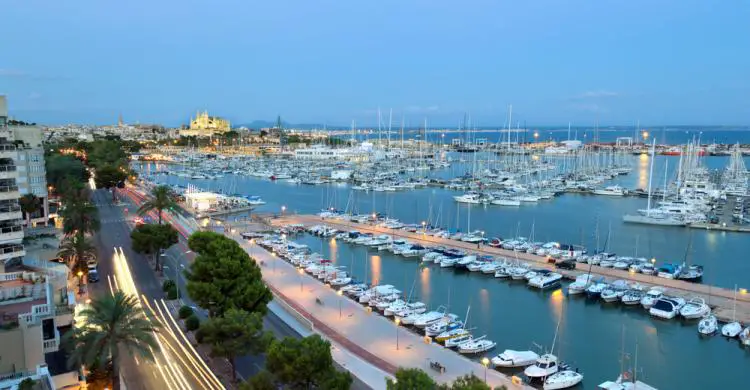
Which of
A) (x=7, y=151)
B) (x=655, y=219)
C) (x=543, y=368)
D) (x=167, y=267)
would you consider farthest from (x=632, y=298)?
(x=7, y=151)

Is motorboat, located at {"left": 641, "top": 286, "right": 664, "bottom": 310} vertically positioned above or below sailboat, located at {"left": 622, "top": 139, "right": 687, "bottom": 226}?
below

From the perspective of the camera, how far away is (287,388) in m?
17.2

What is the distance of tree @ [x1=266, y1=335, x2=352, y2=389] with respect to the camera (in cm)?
1666

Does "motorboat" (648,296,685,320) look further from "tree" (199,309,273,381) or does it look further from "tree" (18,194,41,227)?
"tree" (18,194,41,227)

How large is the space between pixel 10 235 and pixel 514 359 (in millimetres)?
24527

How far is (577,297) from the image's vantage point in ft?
116

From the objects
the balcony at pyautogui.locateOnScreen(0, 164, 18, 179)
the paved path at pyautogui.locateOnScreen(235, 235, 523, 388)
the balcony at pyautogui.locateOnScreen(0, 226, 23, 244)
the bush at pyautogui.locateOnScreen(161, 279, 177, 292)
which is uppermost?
the balcony at pyautogui.locateOnScreen(0, 164, 18, 179)

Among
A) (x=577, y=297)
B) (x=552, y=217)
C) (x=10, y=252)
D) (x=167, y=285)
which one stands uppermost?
(x=10, y=252)

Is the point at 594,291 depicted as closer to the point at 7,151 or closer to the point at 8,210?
the point at 8,210

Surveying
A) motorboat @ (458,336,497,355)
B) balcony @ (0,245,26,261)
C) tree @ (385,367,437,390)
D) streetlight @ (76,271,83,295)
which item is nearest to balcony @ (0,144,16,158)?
balcony @ (0,245,26,261)

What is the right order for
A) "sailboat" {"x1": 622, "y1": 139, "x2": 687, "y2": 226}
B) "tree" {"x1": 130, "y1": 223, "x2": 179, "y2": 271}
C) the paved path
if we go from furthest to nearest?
"sailboat" {"x1": 622, "y1": 139, "x2": 687, "y2": 226}
"tree" {"x1": 130, "y1": 223, "x2": 179, "y2": 271}
the paved path

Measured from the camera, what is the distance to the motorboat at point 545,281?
122 feet

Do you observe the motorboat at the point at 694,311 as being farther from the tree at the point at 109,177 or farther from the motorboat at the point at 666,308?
the tree at the point at 109,177

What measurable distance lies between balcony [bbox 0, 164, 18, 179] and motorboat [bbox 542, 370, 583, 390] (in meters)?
26.8
